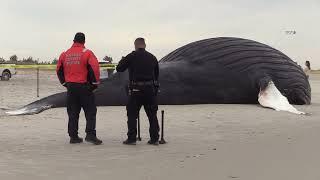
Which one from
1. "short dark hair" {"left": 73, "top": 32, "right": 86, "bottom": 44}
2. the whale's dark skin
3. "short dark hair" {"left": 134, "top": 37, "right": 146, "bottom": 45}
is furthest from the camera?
the whale's dark skin

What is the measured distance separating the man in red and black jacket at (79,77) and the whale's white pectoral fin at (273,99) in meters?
5.21

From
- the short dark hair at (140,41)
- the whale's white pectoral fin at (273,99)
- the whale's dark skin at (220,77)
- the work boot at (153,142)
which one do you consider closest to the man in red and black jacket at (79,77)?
the short dark hair at (140,41)

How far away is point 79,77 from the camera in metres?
8.72

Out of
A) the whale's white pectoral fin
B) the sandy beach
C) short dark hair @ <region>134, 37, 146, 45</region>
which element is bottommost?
the sandy beach

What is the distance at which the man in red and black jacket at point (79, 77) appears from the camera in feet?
28.4

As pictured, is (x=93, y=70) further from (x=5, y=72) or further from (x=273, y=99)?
(x=5, y=72)

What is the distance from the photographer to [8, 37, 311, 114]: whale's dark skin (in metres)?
14.3

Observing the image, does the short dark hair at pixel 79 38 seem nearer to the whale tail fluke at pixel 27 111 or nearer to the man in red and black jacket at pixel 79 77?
the man in red and black jacket at pixel 79 77

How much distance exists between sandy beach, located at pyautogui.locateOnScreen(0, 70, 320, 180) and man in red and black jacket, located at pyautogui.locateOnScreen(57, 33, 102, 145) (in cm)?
43

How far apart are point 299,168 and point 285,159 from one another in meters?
0.53

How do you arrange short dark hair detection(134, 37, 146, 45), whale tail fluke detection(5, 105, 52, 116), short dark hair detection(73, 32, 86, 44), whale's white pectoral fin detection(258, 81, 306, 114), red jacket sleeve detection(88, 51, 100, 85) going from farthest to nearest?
1. whale's white pectoral fin detection(258, 81, 306, 114)
2. whale tail fluke detection(5, 105, 52, 116)
3. short dark hair detection(73, 32, 86, 44)
4. red jacket sleeve detection(88, 51, 100, 85)
5. short dark hair detection(134, 37, 146, 45)

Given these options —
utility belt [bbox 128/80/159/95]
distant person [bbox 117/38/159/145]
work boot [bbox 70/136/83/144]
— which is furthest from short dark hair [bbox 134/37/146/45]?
work boot [bbox 70/136/83/144]

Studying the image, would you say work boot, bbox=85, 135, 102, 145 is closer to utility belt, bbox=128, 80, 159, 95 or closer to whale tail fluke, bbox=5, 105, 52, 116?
utility belt, bbox=128, 80, 159, 95

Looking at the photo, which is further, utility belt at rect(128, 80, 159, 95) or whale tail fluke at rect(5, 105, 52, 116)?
whale tail fluke at rect(5, 105, 52, 116)
